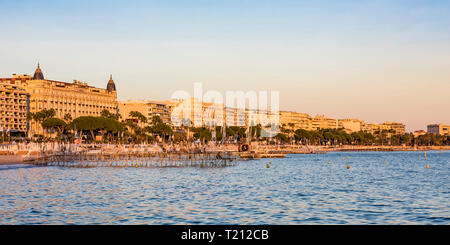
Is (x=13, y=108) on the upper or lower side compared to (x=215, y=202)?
upper

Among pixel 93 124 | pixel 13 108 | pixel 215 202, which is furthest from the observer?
pixel 13 108

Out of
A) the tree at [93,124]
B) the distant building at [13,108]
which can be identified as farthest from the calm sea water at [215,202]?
the distant building at [13,108]

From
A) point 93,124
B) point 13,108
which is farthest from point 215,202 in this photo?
point 13,108

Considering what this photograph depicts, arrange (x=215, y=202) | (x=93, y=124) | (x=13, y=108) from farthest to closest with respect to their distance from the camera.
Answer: (x=13, y=108) → (x=93, y=124) → (x=215, y=202)

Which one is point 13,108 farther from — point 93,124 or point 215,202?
point 215,202

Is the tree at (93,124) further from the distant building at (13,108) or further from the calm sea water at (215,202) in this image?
the calm sea water at (215,202)

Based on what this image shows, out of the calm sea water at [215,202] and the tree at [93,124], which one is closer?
the calm sea water at [215,202]

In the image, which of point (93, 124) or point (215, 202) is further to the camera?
point (93, 124)

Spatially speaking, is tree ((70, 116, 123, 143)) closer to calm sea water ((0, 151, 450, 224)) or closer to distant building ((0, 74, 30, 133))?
distant building ((0, 74, 30, 133))

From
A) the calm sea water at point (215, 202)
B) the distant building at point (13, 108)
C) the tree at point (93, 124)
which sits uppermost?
the distant building at point (13, 108)
